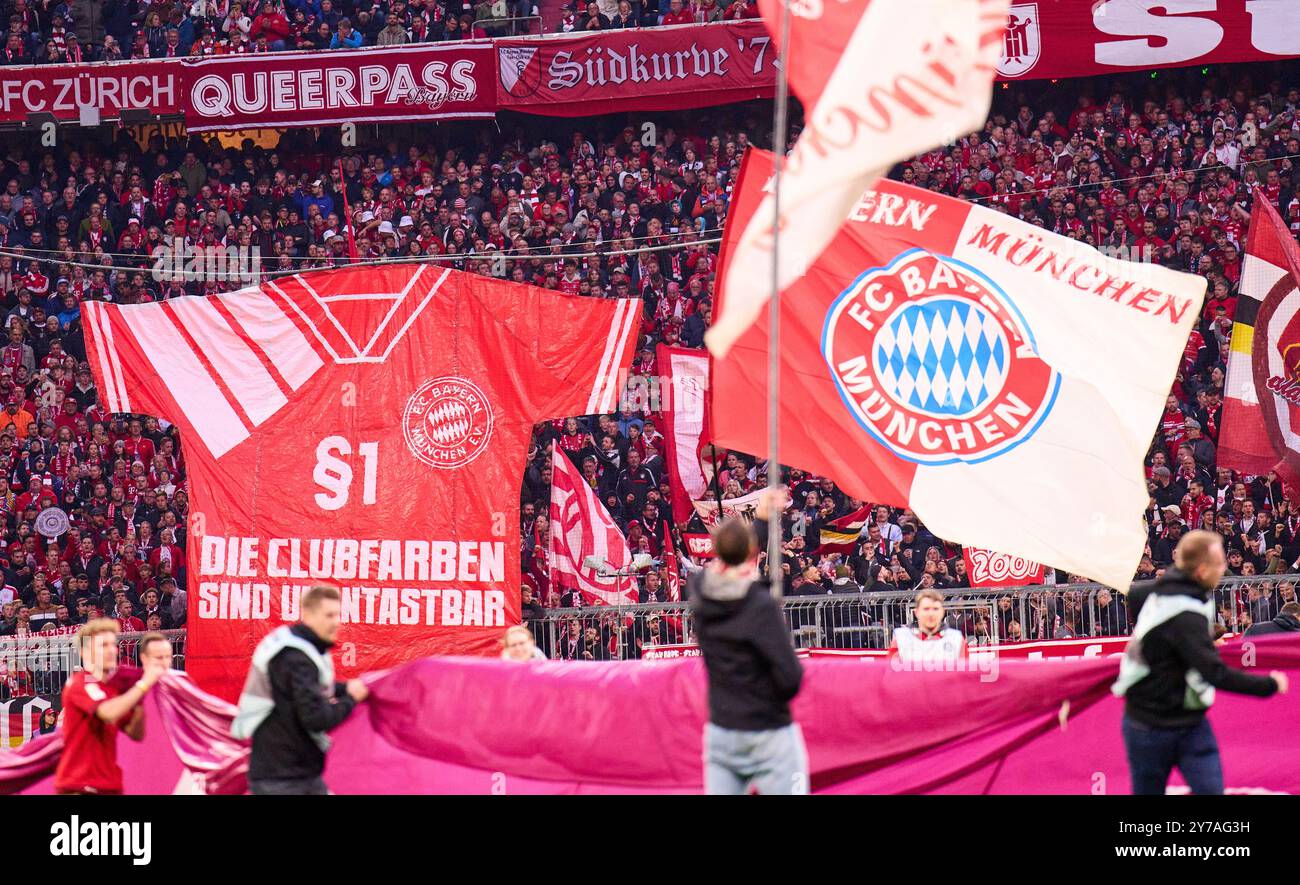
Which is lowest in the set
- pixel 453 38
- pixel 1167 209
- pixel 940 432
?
pixel 940 432

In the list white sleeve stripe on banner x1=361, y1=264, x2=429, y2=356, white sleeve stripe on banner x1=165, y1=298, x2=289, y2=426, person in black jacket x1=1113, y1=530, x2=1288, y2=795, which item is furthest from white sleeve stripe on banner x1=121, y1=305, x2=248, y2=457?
person in black jacket x1=1113, y1=530, x2=1288, y2=795

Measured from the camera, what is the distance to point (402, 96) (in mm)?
26266

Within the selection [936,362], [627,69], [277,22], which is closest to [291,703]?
[936,362]

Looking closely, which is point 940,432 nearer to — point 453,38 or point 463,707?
point 463,707

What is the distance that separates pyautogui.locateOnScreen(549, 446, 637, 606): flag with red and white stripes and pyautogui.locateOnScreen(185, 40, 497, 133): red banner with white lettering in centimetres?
1192

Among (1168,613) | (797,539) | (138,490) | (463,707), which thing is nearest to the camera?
(1168,613)

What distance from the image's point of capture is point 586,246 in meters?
24.3

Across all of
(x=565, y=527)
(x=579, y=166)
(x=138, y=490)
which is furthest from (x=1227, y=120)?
(x=138, y=490)

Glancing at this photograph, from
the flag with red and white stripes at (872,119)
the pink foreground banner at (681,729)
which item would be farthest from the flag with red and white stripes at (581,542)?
the flag with red and white stripes at (872,119)

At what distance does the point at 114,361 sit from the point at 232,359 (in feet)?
3.62

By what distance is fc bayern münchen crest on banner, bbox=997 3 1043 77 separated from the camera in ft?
83.4

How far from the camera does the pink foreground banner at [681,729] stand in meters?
8.41

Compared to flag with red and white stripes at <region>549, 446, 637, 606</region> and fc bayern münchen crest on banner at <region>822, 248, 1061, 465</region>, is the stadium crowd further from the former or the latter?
fc bayern münchen crest on banner at <region>822, 248, 1061, 465</region>

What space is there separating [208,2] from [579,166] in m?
7.03
